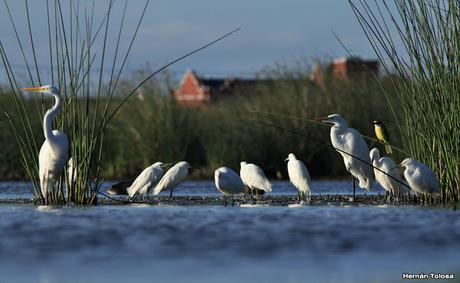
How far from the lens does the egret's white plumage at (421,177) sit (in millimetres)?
12164

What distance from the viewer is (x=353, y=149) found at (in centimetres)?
1548

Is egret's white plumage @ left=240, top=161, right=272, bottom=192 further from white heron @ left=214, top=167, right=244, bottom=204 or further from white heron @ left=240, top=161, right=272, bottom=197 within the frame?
white heron @ left=214, top=167, right=244, bottom=204

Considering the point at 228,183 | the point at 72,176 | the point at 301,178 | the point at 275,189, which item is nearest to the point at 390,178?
the point at 301,178

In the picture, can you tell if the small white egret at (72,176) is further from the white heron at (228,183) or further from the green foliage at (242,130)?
the green foliage at (242,130)

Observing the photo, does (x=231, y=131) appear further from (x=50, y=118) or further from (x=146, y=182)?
(x=50, y=118)

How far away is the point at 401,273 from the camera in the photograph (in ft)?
23.5

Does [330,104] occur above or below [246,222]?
above

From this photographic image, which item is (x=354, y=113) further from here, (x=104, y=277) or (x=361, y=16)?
Answer: (x=104, y=277)

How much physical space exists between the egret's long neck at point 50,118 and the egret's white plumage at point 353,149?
450 cm

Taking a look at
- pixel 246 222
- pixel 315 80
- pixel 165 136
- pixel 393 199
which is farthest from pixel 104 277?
pixel 315 80

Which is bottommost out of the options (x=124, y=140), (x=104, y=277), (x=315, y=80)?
(x=104, y=277)

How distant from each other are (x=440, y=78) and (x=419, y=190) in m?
1.47

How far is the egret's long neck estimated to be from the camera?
12.8 metres

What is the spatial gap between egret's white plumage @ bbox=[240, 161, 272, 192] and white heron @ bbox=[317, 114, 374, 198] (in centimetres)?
122
